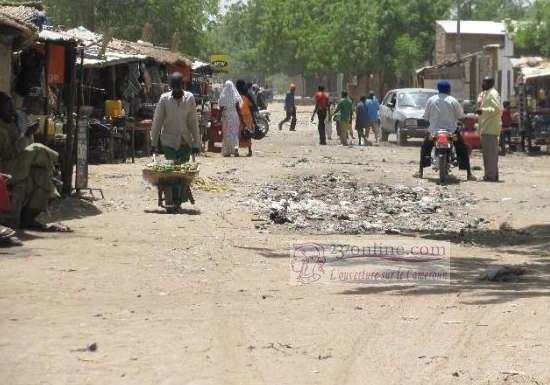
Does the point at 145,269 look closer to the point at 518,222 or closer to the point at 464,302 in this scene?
the point at 464,302

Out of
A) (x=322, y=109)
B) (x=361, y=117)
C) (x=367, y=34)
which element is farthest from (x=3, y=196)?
(x=367, y=34)

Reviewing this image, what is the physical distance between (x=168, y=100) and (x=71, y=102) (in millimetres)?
1378

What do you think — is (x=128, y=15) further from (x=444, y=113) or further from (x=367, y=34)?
(x=444, y=113)

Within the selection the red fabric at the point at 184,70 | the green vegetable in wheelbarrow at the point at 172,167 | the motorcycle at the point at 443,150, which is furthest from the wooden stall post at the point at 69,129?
the red fabric at the point at 184,70

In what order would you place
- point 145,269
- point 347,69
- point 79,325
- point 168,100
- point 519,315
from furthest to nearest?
point 347,69, point 168,100, point 145,269, point 519,315, point 79,325

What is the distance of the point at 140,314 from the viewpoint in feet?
25.4

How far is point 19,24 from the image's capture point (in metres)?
12.7

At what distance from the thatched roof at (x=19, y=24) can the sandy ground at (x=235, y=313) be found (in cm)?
211

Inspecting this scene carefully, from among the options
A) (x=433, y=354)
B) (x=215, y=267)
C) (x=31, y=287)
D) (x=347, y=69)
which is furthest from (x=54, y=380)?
(x=347, y=69)

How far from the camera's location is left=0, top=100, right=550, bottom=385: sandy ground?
20.3ft

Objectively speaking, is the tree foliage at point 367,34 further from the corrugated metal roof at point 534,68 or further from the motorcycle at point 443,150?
the motorcycle at point 443,150

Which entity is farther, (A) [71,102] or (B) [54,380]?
(A) [71,102]

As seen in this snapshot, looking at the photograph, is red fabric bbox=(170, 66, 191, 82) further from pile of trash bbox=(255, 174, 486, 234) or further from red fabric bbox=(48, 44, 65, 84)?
red fabric bbox=(48, 44, 65, 84)

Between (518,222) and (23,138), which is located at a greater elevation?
(23,138)
